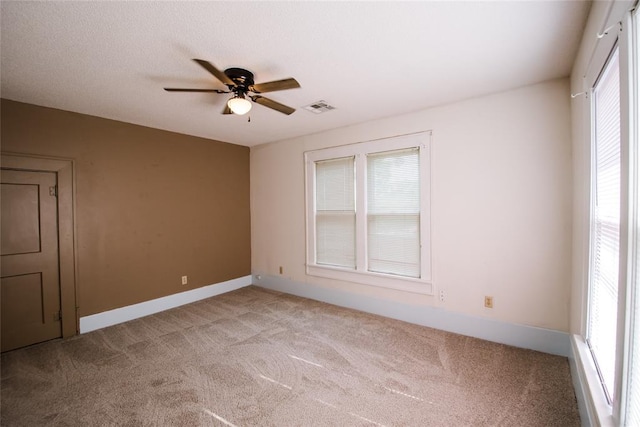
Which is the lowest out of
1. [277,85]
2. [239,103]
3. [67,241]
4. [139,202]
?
[67,241]

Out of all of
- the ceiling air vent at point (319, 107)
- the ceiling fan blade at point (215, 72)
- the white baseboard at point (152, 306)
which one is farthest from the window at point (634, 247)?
the white baseboard at point (152, 306)

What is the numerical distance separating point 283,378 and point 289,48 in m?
2.63

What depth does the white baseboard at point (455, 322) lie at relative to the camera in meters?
2.74

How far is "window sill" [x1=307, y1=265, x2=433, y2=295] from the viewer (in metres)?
3.48

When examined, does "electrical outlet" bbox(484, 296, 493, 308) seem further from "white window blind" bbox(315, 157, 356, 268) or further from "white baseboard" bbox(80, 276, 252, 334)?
"white baseboard" bbox(80, 276, 252, 334)

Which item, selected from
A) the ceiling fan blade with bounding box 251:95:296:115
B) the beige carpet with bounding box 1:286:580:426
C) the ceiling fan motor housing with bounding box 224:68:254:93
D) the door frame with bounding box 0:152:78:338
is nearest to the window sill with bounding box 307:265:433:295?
the beige carpet with bounding box 1:286:580:426

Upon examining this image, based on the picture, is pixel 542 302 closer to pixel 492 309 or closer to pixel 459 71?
pixel 492 309

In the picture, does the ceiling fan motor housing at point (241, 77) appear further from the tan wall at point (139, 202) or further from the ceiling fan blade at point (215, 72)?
the tan wall at point (139, 202)

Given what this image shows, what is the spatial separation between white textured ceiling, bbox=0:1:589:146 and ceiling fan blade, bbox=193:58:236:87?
0.10 metres

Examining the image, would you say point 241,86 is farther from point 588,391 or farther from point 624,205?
point 588,391

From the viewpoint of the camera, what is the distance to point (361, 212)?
13.2 ft

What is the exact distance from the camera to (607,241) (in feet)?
5.34

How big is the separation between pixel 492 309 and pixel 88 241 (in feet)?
15.4

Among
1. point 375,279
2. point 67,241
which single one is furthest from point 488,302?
point 67,241
